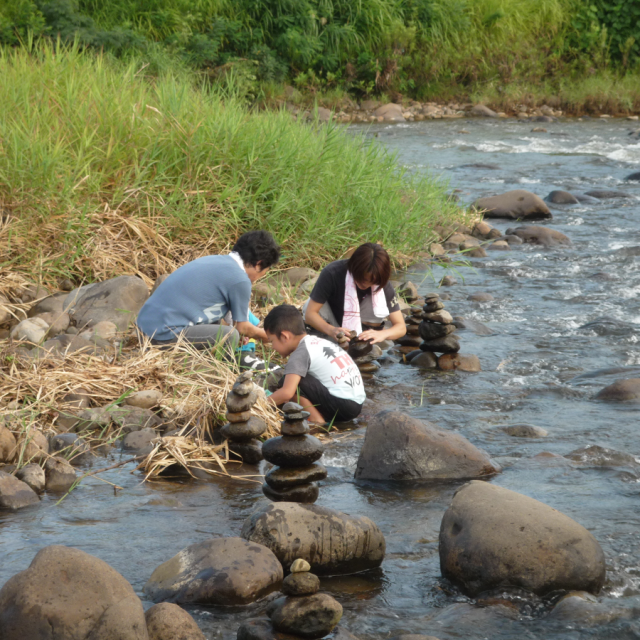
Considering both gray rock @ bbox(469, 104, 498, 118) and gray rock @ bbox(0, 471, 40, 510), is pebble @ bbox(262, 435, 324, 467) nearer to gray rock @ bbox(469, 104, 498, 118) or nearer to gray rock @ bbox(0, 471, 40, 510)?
gray rock @ bbox(0, 471, 40, 510)

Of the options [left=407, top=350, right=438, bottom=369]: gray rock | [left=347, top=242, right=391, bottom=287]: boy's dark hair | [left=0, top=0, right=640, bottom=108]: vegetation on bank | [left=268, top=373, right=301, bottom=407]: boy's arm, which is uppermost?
[left=0, top=0, right=640, bottom=108]: vegetation on bank

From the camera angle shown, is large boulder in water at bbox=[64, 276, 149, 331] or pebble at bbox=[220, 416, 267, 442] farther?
large boulder in water at bbox=[64, 276, 149, 331]

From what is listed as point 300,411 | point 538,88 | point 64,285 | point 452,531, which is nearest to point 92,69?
point 64,285

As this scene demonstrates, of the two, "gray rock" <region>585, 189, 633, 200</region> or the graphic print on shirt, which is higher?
the graphic print on shirt

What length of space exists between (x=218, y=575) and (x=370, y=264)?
3034 millimetres

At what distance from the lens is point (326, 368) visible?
15.9 ft

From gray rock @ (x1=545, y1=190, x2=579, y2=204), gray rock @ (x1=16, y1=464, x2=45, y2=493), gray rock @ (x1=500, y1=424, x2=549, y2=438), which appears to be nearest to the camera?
gray rock @ (x1=16, y1=464, x2=45, y2=493)

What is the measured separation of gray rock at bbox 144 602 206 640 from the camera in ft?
8.14

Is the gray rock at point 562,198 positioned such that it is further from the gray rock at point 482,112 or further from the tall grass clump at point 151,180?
the gray rock at point 482,112

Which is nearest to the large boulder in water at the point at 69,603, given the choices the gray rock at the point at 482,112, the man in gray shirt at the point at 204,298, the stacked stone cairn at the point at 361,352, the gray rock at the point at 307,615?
the gray rock at the point at 307,615

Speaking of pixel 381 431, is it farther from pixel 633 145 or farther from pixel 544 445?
pixel 633 145

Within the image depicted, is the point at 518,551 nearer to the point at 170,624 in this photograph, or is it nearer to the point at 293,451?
the point at 293,451

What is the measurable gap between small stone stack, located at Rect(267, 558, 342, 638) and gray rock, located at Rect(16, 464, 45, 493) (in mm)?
1696

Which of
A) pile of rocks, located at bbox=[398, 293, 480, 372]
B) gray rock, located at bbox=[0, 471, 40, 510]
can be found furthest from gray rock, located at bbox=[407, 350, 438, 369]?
gray rock, located at bbox=[0, 471, 40, 510]
